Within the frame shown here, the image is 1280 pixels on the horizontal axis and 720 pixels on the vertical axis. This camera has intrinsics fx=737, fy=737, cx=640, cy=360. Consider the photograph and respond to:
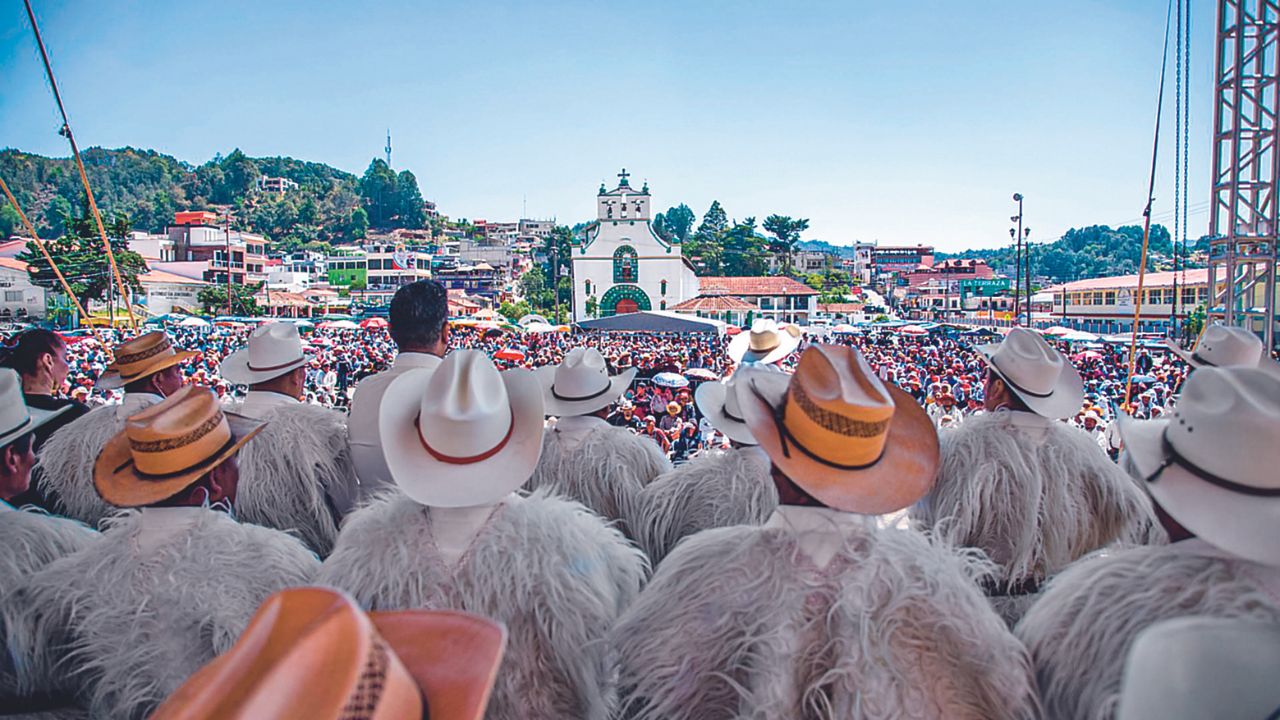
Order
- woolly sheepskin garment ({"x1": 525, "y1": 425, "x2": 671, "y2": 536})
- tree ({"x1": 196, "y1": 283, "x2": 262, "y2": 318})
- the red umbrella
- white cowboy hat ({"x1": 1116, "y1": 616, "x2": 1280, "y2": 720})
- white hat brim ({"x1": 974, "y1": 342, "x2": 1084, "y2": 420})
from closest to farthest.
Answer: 1. white cowboy hat ({"x1": 1116, "y1": 616, "x2": 1280, "y2": 720})
2. white hat brim ({"x1": 974, "y1": 342, "x2": 1084, "y2": 420})
3. woolly sheepskin garment ({"x1": 525, "y1": 425, "x2": 671, "y2": 536})
4. the red umbrella
5. tree ({"x1": 196, "y1": 283, "x2": 262, "y2": 318})

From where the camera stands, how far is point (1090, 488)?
2369 mm

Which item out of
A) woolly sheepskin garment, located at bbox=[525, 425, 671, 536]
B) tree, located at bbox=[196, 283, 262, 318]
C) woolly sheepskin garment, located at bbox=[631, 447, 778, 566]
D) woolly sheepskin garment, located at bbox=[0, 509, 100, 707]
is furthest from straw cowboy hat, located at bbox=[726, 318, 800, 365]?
tree, located at bbox=[196, 283, 262, 318]

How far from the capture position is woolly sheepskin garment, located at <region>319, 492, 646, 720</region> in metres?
1.64

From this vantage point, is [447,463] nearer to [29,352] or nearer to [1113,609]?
[1113,609]

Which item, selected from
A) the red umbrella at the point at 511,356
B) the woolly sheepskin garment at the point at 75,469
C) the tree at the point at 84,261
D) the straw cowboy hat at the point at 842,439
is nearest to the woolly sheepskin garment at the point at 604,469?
the straw cowboy hat at the point at 842,439

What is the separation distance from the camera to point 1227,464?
1317 millimetres

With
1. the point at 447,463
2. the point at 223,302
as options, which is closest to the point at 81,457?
the point at 447,463

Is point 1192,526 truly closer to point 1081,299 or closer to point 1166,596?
point 1166,596

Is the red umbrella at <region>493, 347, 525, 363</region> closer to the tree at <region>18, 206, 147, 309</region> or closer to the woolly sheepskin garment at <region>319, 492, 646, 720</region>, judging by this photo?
the woolly sheepskin garment at <region>319, 492, 646, 720</region>

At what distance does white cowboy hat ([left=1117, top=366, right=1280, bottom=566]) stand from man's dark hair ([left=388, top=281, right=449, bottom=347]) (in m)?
2.17

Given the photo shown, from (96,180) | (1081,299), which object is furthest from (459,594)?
(96,180)

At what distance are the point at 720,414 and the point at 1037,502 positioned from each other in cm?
112

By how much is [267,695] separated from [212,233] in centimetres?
10186

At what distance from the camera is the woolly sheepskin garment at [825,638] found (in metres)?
1.39
